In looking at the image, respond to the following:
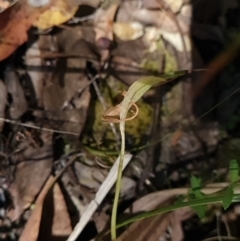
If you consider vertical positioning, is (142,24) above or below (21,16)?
below

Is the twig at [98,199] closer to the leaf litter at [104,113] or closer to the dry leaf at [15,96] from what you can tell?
the leaf litter at [104,113]

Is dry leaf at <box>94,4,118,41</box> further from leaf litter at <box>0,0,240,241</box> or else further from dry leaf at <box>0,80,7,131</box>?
dry leaf at <box>0,80,7,131</box>

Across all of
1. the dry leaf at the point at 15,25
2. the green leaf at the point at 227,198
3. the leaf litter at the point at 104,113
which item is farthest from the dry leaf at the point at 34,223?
the green leaf at the point at 227,198

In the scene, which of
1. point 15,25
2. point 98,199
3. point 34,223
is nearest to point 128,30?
point 15,25

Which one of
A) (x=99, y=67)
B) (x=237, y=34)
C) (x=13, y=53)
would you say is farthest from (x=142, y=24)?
(x=13, y=53)

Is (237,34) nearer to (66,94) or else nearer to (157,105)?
(157,105)

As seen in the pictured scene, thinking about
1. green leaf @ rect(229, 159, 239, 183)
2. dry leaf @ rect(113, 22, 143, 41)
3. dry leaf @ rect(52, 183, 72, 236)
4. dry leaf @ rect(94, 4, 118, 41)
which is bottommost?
dry leaf @ rect(52, 183, 72, 236)

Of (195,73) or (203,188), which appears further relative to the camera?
(195,73)

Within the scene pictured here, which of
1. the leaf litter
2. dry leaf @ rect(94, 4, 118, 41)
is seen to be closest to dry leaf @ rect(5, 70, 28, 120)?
the leaf litter

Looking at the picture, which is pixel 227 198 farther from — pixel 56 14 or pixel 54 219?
pixel 56 14
